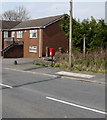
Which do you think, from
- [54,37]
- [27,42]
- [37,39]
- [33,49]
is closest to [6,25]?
[27,42]

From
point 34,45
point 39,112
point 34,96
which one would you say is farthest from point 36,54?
point 39,112

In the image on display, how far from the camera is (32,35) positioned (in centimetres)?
3578

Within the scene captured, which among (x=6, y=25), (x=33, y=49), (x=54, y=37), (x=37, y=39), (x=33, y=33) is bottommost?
(x=33, y=49)

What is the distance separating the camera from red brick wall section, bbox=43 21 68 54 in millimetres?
34094

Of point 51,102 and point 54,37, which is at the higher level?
point 54,37

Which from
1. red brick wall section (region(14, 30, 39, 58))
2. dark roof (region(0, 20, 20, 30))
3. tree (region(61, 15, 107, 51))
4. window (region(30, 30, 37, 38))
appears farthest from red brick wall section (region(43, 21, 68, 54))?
dark roof (region(0, 20, 20, 30))

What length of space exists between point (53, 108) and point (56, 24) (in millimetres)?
28537

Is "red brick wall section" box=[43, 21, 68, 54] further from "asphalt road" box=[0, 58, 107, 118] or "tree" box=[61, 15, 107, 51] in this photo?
"asphalt road" box=[0, 58, 107, 118]

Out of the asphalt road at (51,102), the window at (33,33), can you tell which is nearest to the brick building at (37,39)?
the window at (33,33)

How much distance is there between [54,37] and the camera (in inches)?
1384

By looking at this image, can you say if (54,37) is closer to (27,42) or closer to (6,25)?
(27,42)

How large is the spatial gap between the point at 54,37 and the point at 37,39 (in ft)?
9.18

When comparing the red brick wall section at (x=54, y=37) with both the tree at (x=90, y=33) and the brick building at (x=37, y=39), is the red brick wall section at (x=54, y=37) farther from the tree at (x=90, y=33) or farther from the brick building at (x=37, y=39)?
the tree at (x=90, y=33)

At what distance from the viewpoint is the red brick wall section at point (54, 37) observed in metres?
34.1
